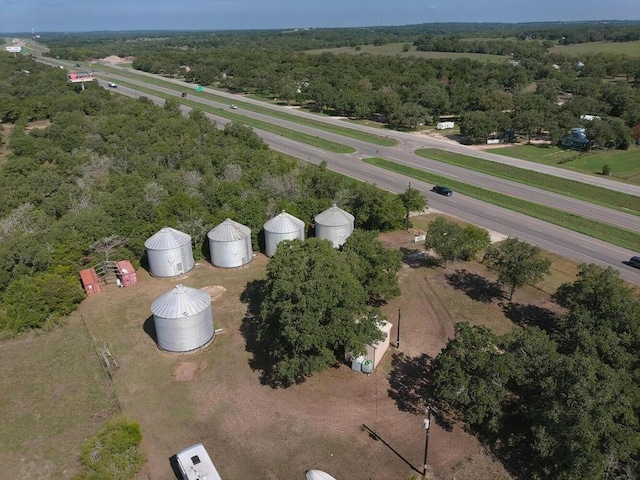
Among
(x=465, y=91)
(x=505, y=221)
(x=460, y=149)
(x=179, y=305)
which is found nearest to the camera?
(x=179, y=305)

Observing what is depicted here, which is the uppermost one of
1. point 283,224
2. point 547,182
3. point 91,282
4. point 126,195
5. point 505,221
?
point 126,195

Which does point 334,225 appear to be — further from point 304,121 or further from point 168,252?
point 304,121

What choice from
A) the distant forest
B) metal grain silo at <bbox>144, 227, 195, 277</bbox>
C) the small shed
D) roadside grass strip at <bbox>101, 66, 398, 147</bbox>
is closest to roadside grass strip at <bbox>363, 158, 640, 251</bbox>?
roadside grass strip at <bbox>101, 66, 398, 147</bbox>

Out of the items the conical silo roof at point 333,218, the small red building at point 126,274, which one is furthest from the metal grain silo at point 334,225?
the small red building at point 126,274

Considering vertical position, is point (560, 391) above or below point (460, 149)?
above

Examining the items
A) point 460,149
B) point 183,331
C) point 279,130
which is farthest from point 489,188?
point 279,130

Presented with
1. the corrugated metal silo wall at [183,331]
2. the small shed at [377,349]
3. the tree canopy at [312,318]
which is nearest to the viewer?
the tree canopy at [312,318]

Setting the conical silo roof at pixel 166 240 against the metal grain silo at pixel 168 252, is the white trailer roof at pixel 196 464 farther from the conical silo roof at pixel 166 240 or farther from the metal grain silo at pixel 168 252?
the conical silo roof at pixel 166 240
